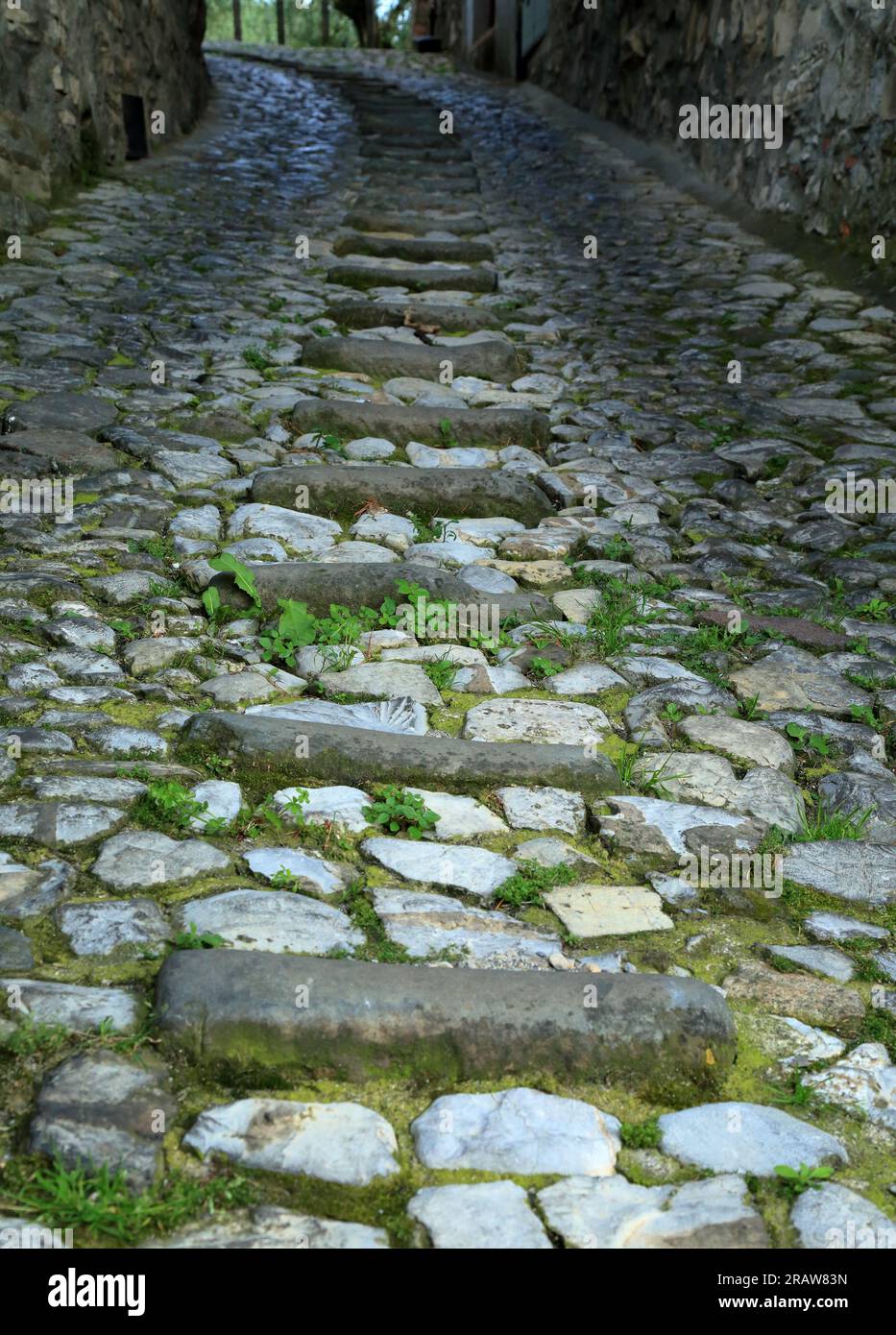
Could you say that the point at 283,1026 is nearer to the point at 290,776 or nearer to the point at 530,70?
the point at 290,776

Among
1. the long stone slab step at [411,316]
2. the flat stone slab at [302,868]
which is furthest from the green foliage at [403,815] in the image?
the long stone slab step at [411,316]

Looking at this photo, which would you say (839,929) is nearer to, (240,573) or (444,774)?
(444,774)

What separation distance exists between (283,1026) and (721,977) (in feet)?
2.15

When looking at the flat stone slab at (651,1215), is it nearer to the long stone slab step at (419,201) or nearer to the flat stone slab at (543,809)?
the flat stone slab at (543,809)

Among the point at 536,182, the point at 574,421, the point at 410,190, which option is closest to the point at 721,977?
the point at 574,421

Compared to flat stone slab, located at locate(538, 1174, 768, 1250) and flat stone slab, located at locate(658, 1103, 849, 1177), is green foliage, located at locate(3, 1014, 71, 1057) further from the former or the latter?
flat stone slab, located at locate(658, 1103, 849, 1177)

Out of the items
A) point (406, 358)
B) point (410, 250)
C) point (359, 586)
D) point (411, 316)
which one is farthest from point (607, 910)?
point (410, 250)

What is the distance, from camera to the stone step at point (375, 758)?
217cm

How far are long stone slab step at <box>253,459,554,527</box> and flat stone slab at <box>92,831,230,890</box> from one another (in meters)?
1.70

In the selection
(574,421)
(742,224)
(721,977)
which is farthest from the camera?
(742,224)

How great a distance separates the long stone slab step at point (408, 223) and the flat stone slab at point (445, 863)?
5642 millimetres

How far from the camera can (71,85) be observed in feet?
21.1

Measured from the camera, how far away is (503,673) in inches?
105

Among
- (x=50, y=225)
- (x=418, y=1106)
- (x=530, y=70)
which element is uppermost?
(x=530, y=70)
